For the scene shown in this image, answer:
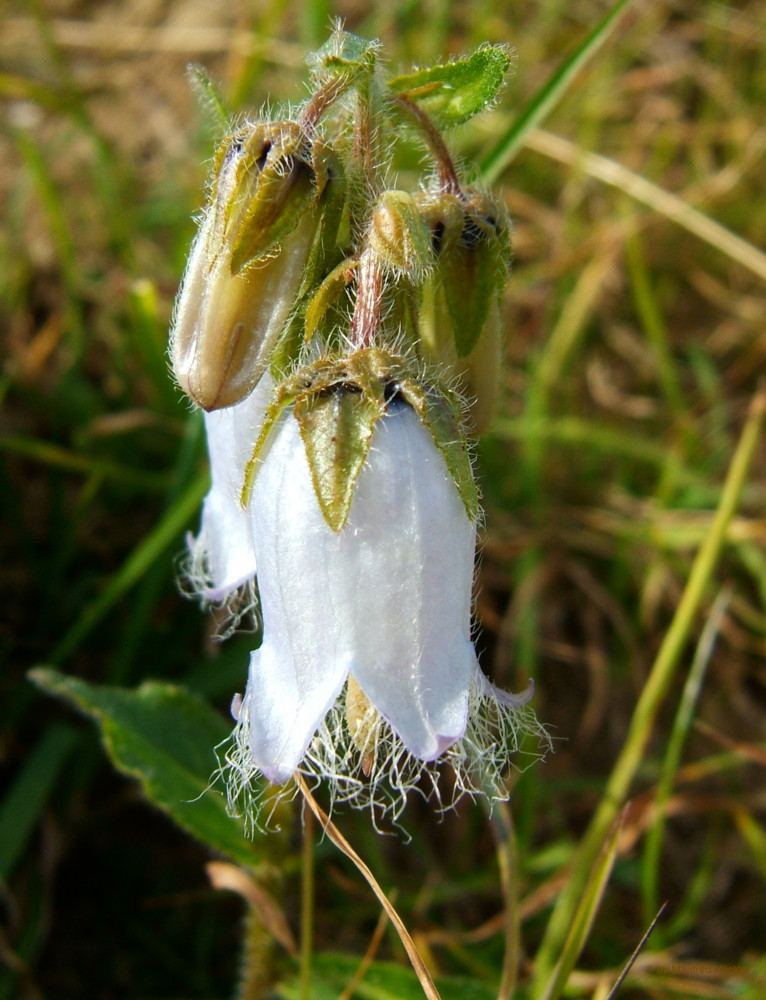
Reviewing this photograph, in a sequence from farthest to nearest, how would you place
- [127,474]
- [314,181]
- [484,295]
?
1. [127,474]
2. [484,295]
3. [314,181]

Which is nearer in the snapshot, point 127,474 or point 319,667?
point 319,667

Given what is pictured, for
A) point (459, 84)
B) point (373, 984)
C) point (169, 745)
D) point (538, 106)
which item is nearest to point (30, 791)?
point (169, 745)

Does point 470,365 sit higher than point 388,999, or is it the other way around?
point 470,365

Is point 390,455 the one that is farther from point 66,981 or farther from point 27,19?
point 27,19

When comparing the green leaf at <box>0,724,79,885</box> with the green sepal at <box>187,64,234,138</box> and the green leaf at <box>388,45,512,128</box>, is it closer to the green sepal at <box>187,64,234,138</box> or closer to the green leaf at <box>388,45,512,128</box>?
the green sepal at <box>187,64,234,138</box>

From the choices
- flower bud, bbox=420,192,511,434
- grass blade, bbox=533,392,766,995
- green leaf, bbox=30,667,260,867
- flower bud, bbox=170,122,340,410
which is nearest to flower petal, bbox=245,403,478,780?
flower bud, bbox=170,122,340,410

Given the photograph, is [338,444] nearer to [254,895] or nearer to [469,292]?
[469,292]

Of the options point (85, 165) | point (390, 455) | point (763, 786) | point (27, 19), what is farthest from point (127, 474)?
point (27, 19)

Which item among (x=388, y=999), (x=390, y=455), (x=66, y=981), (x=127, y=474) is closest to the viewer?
(x=390, y=455)
